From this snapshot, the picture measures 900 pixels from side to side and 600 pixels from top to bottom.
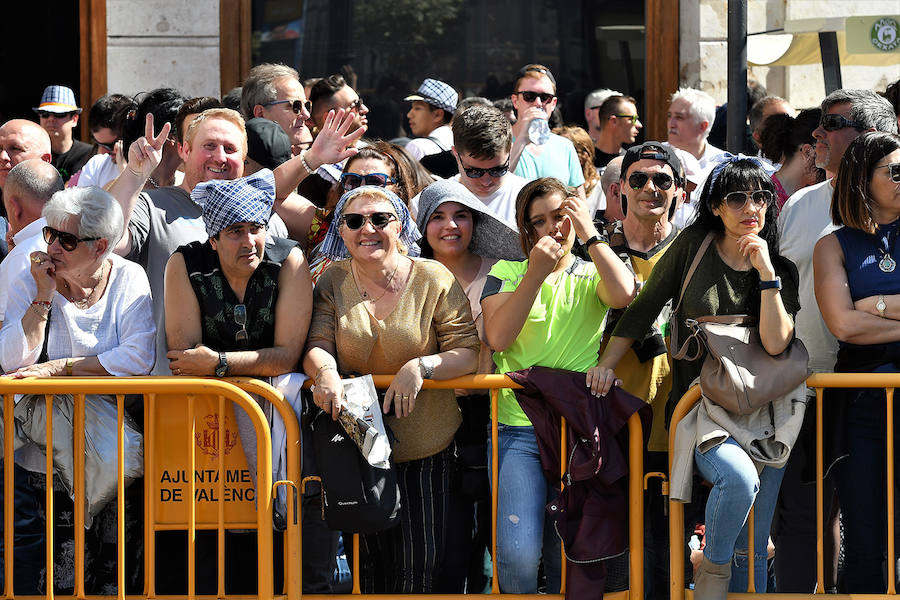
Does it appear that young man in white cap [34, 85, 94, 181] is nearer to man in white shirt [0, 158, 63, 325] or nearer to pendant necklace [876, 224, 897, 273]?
man in white shirt [0, 158, 63, 325]

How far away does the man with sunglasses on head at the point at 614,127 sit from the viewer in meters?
8.64

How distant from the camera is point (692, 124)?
7750 millimetres

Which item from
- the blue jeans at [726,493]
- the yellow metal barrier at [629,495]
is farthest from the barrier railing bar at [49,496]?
the blue jeans at [726,493]

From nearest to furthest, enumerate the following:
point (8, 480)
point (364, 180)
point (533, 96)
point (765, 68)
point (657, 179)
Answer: point (8, 480) → point (657, 179) → point (364, 180) → point (533, 96) → point (765, 68)

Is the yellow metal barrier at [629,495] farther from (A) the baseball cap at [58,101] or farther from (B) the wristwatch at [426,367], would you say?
(A) the baseball cap at [58,101]

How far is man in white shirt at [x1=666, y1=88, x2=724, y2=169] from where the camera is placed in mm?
7734

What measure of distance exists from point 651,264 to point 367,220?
1216 millimetres

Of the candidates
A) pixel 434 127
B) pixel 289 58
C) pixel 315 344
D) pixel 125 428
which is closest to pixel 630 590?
pixel 315 344

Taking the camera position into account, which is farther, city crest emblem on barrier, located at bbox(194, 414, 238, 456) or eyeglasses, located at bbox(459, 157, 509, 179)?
eyeglasses, located at bbox(459, 157, 509, 179)

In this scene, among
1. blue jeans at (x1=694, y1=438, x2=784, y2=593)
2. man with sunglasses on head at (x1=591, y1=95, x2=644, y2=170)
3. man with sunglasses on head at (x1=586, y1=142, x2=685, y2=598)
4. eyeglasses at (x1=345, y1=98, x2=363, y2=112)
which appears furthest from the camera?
man with sunglasses on head at (x1=591, y1=95, x2=644, y2=170)

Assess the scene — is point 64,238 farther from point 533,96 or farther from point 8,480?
point 533,96

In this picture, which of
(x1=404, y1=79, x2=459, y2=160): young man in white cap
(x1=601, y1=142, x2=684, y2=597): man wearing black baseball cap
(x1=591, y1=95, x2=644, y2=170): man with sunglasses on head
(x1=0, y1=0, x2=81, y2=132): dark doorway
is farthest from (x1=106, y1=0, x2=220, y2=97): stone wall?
(x1=601, y1=142, x2=684, y2=597): man wearing black baseball cap

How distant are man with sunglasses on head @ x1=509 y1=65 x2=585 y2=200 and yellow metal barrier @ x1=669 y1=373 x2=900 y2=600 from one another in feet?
8.30

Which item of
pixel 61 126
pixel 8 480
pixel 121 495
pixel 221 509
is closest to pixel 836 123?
pixel 221 509
